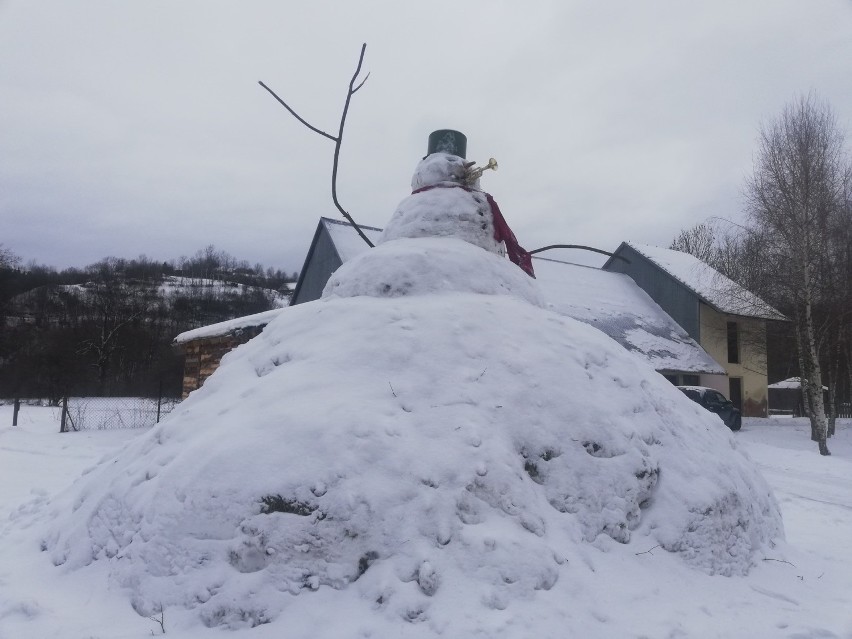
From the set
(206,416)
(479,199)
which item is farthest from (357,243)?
(206,416)

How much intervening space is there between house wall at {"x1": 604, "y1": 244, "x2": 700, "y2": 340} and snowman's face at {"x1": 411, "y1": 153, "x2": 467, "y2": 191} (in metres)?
16.7

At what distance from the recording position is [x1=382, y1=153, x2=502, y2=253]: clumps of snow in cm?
475

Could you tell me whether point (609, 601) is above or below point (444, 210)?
below

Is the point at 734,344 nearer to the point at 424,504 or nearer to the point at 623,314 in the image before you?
the point at 623,314

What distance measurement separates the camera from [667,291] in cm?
2097

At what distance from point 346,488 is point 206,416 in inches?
47.1

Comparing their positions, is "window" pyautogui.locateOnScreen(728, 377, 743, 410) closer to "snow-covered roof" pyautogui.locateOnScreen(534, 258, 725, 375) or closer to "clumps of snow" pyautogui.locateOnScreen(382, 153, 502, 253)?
"snow-covered roof" pyautogui.locateOnScreen(534, 258, 725, 375)

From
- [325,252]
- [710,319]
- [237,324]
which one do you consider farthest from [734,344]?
[237,324]

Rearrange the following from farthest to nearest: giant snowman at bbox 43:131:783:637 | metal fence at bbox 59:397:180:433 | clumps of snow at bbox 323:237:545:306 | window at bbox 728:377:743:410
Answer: window at bbox 728:377:743:410 → metal fence at bbox 59:397:180:433 → clumps of snow at bbox 323:237:545:306 → giant snowman at bbox 43:131:783:637

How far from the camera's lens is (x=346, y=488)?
270 centimetres

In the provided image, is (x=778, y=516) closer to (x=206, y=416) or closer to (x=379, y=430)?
(x=379, y=430)

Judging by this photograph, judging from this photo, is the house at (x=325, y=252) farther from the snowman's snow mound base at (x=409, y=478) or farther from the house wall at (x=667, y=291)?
the snowman's snow mound base at (x=409, y=478)

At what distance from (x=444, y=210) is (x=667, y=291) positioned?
1858 cm

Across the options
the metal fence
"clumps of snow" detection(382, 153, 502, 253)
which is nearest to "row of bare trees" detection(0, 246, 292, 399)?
the metal fence
